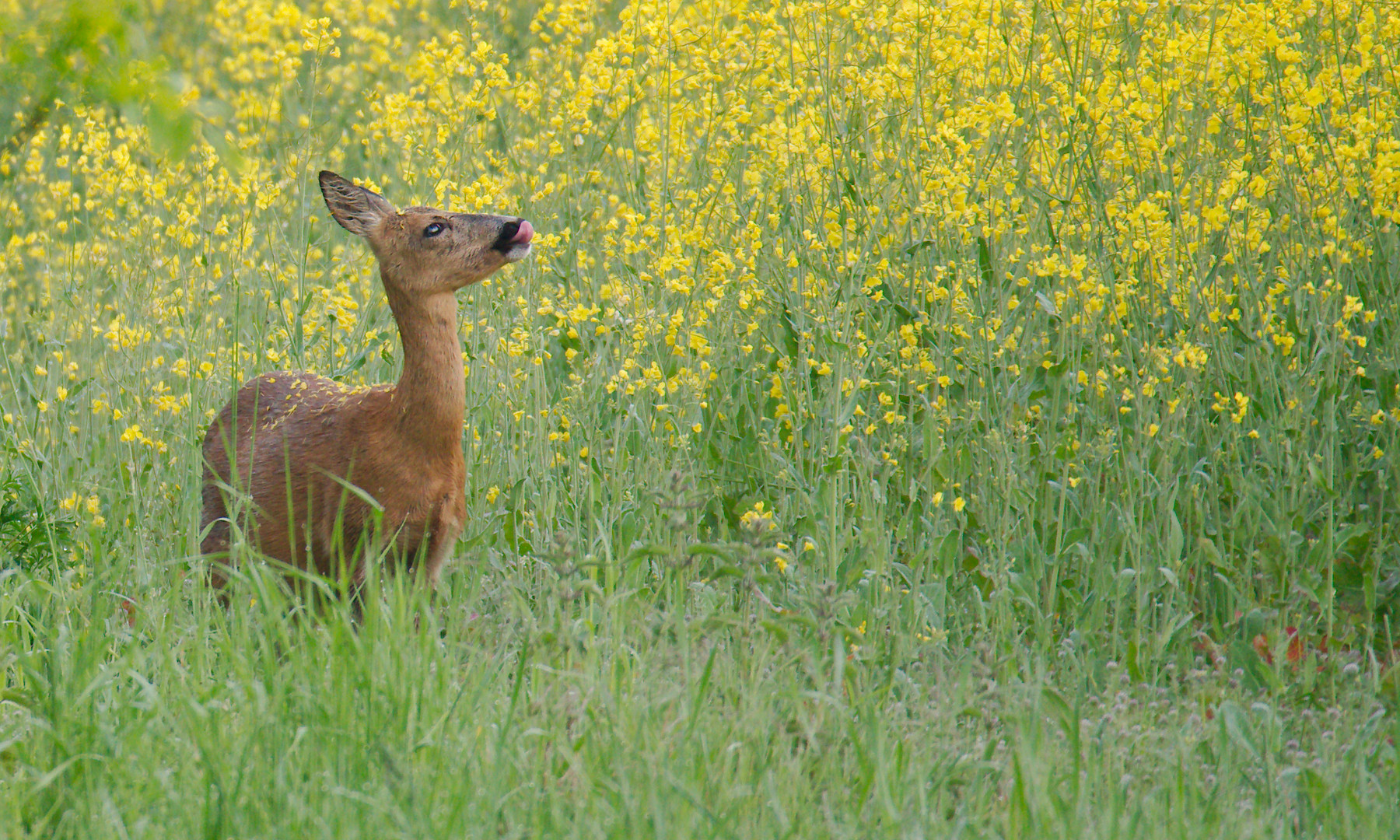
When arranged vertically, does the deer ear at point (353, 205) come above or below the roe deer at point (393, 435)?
above

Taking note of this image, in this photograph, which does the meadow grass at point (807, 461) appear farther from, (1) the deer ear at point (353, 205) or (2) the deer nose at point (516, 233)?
(1) the deer ear at point (353, 205)

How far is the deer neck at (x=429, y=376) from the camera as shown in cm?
423

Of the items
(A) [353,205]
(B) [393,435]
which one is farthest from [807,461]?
(A) [353,205]

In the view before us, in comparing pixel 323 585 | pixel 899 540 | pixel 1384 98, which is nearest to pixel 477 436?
pixel 899 540

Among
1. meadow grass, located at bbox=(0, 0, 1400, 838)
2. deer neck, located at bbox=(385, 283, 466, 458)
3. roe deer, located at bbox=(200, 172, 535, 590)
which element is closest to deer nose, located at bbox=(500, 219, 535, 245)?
roe deer, located at bbox=(200, 172, 535, 590)

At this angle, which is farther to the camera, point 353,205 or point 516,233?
point 353,205

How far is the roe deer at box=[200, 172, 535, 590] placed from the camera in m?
4.19

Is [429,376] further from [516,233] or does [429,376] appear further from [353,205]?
[353,205]

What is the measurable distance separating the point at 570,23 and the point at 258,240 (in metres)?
1.84

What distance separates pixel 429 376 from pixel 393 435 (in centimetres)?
19

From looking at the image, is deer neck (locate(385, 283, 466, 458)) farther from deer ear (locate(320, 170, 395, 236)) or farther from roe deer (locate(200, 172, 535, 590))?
deer ear (locate(320, 170, 395, 236))

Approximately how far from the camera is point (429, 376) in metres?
4.26

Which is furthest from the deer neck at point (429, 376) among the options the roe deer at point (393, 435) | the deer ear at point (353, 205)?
the deer ear at point (353, 205)

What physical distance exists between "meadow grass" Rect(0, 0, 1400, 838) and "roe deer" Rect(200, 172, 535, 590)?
0.77 feet
